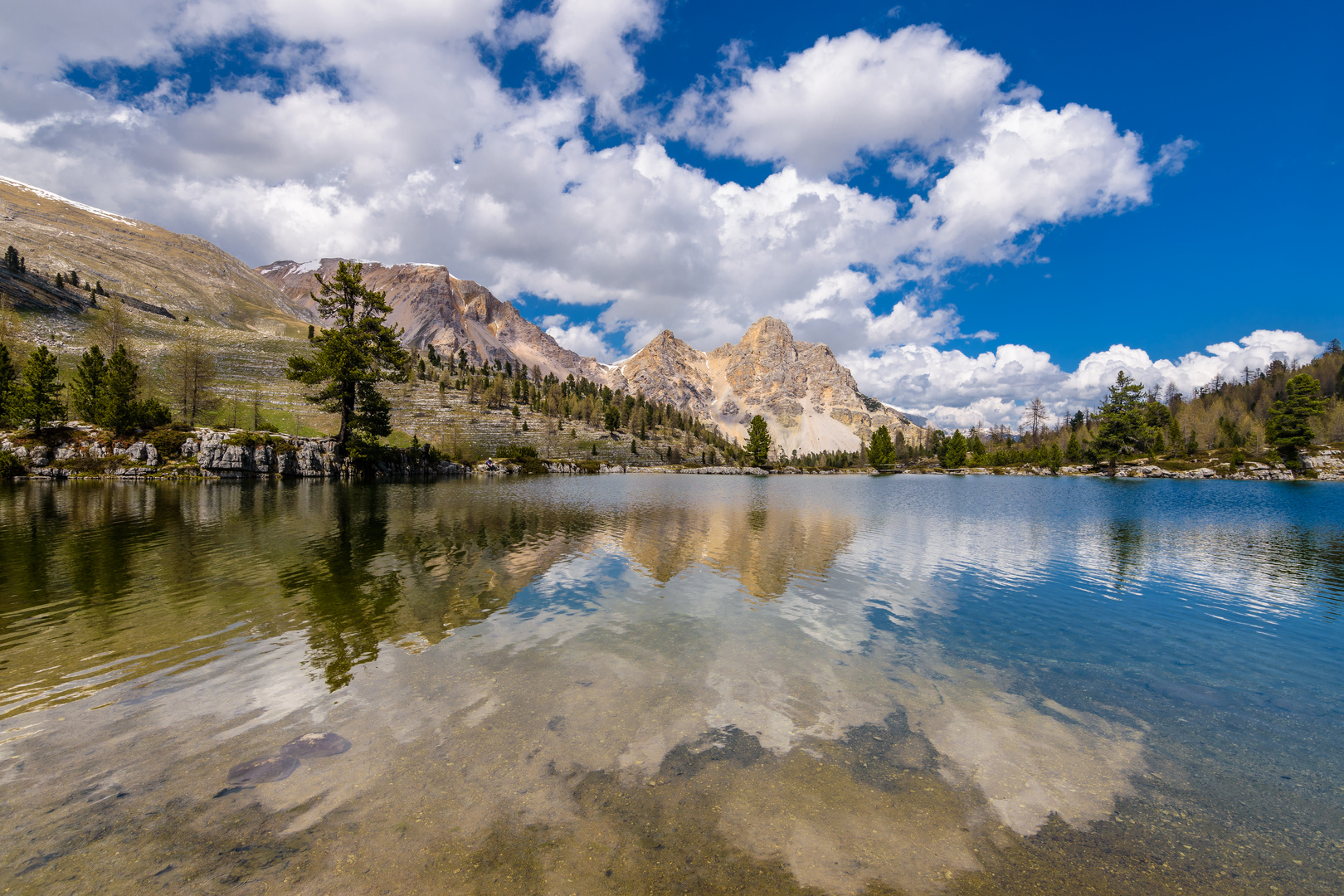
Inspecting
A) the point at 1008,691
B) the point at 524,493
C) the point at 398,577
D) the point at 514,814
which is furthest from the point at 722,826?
the point at 524,493

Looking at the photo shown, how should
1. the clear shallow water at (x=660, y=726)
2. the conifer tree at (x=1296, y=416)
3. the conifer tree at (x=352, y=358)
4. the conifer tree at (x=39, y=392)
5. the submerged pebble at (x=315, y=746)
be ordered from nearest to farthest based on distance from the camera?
the clear shallow water at (x=660, y=726), the submerged pebble at (x=315, y=746), the conifer tree at (x=39, y=392), the conifer tree at (x=352, y=358), the conifer tree at (x=1296, y=416)

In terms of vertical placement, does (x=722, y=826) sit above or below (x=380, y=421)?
below

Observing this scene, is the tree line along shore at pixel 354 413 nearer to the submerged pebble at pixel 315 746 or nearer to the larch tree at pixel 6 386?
the larch tree at pixel 6 386

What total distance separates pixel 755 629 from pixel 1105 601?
50.3 ft

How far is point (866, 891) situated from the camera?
6.29 meters

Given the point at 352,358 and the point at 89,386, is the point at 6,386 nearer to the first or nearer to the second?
the point at 89,386

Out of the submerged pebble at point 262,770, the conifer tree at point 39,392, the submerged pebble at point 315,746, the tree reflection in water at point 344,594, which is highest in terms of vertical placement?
the conifer tree at point 39,392

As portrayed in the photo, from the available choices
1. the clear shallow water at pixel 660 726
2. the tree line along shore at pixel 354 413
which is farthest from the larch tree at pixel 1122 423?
the clear shallow water at pixel 660 726

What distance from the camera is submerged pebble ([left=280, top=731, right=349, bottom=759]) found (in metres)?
9.08

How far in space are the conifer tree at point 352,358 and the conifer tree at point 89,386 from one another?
30295mm

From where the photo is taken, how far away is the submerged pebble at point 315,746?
9.08 m

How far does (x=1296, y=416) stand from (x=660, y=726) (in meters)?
207

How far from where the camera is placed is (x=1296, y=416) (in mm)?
136000

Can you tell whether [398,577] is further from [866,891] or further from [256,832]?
[866,891]
